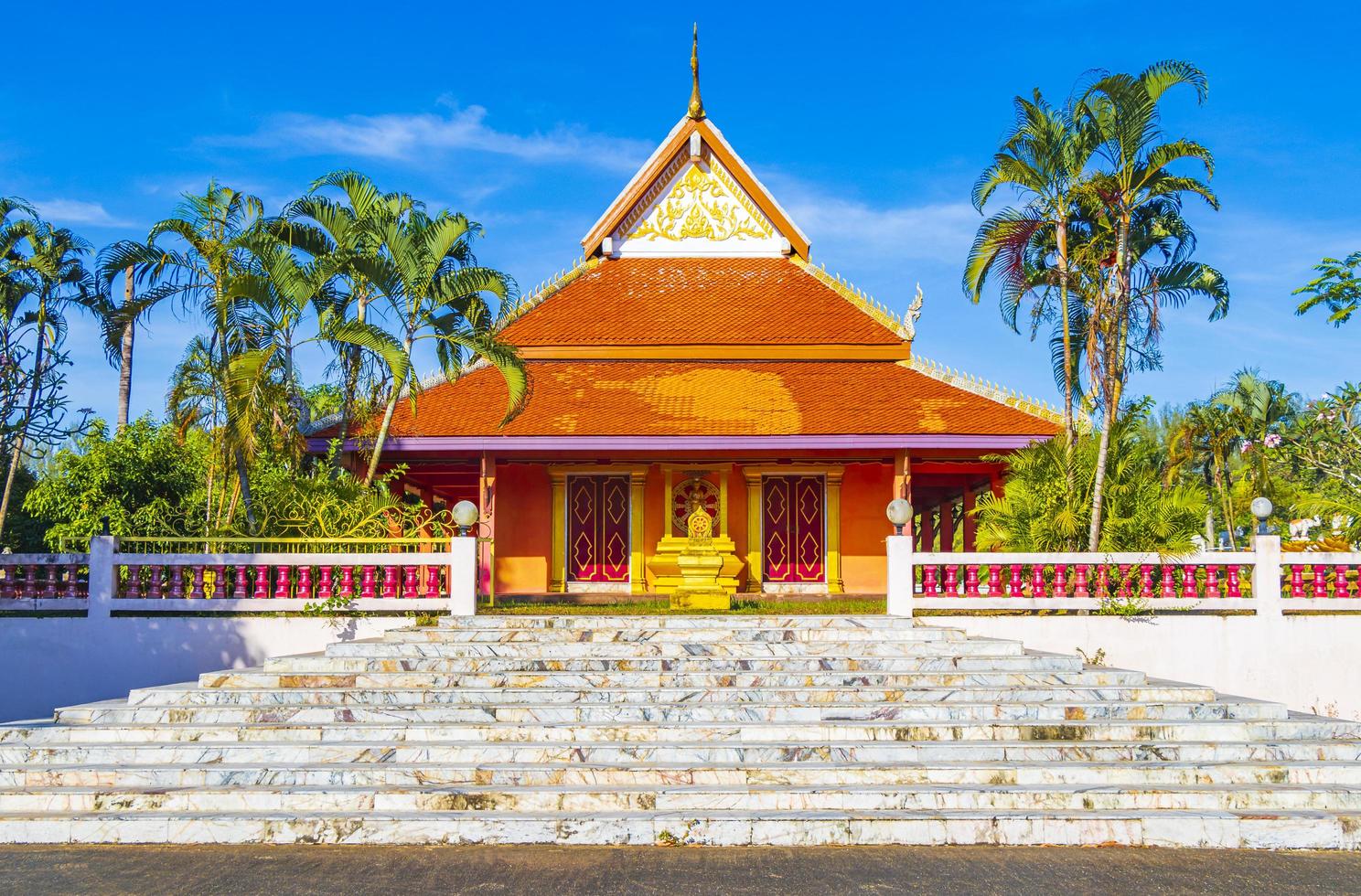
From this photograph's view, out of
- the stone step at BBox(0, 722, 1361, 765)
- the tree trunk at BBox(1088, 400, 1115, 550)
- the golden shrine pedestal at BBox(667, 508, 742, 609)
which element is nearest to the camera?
the stone step at BBox(0, 722, 1361, 765)

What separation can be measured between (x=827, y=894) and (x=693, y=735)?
2.57m

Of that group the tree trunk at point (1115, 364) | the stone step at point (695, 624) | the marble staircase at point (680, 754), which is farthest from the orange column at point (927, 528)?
the marble staircase at point (680, 754)

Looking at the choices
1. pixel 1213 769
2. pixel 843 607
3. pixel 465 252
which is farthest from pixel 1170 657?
pixel 465 252

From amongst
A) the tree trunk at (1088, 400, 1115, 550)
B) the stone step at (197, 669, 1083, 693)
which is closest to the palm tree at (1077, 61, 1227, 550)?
the tree trunk at (1088, 400, 1115, 550)

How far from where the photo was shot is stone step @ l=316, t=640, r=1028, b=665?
10.2 metres

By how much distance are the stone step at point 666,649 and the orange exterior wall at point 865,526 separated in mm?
7212

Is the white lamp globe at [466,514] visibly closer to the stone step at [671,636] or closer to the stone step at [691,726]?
the stone step at [671,636]

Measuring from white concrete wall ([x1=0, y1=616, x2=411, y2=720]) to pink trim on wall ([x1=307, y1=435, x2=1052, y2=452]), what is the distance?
4.25m

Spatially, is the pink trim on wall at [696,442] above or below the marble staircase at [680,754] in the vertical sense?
above

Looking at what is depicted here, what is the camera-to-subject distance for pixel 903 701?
29.0 feet

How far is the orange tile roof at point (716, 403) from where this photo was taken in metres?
15.9

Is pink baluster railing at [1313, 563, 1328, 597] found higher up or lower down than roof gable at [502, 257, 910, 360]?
lower down

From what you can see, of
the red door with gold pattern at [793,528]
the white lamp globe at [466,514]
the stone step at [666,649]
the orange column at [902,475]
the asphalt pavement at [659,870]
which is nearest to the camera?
the asphalt pavement at [659,870]

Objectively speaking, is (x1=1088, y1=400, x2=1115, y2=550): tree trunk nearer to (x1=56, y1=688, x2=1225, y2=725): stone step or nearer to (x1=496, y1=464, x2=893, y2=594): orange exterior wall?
(x1=56, y1=688, x2=1225, y2=725): stone step
